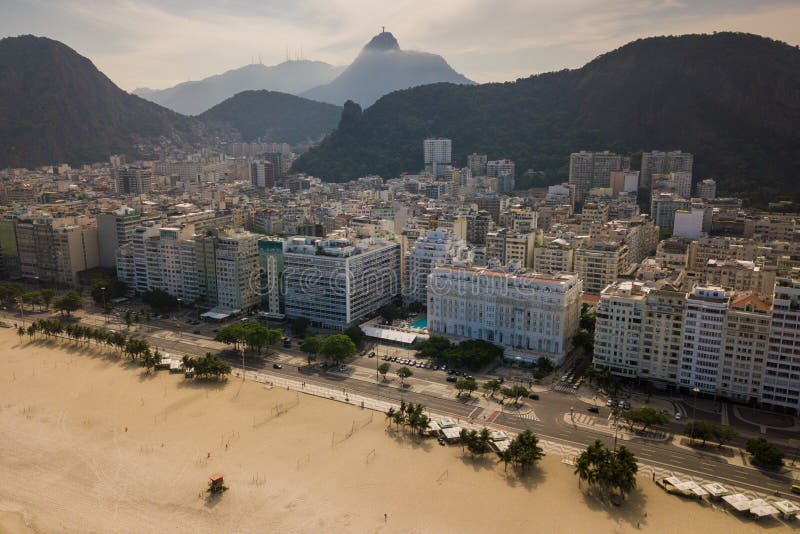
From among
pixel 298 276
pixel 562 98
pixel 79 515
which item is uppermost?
pixel 562 98

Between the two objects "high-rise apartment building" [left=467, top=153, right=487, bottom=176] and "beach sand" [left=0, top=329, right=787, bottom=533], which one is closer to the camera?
"beach sand" [left=0, top=329, right=787, bottom=533]

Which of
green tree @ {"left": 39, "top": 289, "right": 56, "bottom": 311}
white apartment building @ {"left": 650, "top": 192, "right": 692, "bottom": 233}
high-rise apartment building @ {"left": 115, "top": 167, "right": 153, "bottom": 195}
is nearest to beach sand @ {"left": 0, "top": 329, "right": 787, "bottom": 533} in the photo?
green tree @ {"left": 39, "top": 289, "right": 56, "bottom": 311}

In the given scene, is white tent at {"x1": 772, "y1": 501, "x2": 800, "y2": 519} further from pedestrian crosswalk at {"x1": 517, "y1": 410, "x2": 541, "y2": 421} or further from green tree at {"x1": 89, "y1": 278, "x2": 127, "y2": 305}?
green tree at {"x1": 89, "y1": 278, "x2": 127, "y2": 305}

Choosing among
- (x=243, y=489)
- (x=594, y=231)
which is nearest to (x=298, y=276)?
(x=243, y=489)

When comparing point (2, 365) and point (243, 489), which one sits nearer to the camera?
point (243, 489)

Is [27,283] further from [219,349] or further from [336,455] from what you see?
[336,455]

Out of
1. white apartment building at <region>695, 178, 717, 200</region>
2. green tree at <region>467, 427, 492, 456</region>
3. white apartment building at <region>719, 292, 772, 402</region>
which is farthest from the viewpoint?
white apartment building at <region>695, 178, 717, 200</region>

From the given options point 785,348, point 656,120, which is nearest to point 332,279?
point 785,348
